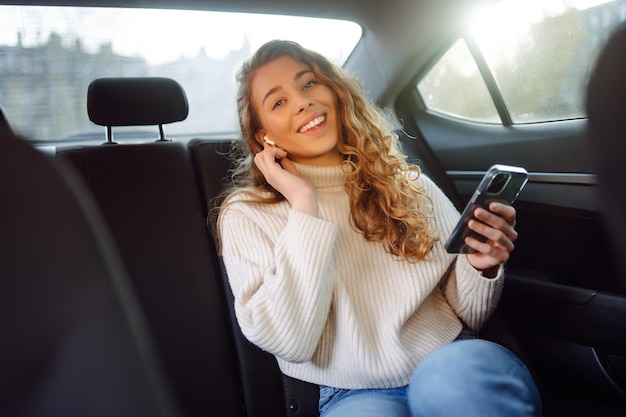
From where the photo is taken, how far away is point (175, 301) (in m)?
1.53

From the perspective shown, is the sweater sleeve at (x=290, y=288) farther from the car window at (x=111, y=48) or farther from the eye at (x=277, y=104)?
the car window at (x=111, y=48)

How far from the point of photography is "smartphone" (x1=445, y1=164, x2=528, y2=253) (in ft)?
3.70

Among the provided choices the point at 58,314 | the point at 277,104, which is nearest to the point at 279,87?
the point at 277,104

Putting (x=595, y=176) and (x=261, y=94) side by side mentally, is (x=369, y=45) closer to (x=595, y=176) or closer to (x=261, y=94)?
Result: (x=261, y=94)

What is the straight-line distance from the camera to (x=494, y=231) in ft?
3.94

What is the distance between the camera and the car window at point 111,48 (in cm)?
190

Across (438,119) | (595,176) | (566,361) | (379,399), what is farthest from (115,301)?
(438,119)

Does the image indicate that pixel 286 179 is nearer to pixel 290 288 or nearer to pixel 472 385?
pixel 290 288

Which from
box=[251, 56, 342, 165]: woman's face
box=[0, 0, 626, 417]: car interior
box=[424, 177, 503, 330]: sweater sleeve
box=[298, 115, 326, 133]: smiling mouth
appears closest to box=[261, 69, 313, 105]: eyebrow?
box=[251, 56, 342, 165]: woman's face

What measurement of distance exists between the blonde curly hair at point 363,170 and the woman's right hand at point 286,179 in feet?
0.21

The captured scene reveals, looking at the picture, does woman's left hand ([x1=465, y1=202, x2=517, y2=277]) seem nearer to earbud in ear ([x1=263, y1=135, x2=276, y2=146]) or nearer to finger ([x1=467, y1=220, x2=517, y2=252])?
finger ([x1=467, y1=220, x2=517, y2=252])

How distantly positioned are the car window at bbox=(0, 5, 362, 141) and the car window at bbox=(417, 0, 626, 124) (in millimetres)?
408

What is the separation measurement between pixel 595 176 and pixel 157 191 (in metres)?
1.24

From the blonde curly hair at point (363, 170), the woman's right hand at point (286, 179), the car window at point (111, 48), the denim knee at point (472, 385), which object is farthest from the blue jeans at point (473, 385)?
the car window at point (111, 48)
